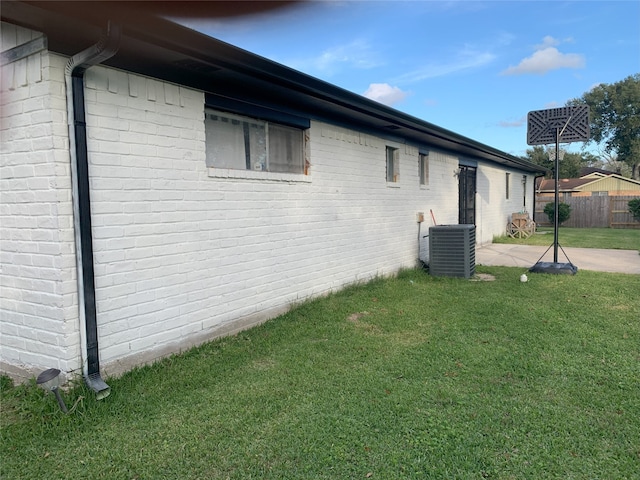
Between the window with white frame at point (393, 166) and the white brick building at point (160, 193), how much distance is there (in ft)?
5.38

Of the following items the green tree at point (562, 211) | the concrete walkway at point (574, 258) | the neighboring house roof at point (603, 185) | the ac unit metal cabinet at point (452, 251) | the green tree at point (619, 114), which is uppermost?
the green tree at point (619, 114)

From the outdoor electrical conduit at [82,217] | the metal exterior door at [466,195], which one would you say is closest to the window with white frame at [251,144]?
the outdoor electrical conduit at [82,217]

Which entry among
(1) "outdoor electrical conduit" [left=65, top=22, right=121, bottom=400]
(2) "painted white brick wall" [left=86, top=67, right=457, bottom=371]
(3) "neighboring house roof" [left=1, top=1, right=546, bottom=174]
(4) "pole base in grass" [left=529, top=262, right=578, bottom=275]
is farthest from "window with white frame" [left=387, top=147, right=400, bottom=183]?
(1) "outdoor electrical conduit" [left=65, top=22, right=121, bottom=400]

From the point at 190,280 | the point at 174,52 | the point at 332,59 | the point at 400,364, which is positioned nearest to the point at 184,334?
the point at 190,280

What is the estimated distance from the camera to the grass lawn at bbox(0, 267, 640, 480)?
240cm

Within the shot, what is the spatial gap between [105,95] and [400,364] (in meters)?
3.31

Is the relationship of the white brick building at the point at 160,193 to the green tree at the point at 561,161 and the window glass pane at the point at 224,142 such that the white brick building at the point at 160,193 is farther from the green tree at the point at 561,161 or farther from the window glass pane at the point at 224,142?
the green tree at the point at 561,161

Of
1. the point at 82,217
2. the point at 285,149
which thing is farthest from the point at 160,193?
the point at 285,149

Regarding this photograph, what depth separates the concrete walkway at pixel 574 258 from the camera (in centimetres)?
859

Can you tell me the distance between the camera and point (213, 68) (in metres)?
3.87

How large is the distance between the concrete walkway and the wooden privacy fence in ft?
41.0

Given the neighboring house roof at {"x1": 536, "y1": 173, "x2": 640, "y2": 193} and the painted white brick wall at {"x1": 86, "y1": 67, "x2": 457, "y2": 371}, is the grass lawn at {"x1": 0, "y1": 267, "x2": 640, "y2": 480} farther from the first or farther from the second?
the neighboring house roof at {"x1": 536, "y1": 173, "x2": 640, "y2": 193}

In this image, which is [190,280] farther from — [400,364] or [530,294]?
[530,294]

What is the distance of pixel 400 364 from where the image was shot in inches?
150
